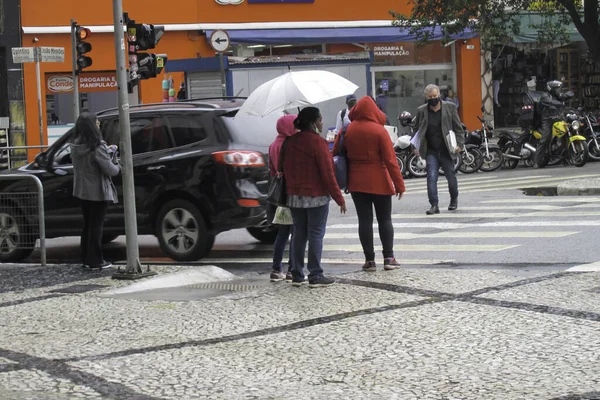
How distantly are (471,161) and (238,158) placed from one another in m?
11.8

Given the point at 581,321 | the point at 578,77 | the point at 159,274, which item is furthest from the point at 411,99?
the point at 581,321

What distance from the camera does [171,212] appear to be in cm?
1182

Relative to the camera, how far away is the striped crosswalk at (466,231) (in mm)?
11734

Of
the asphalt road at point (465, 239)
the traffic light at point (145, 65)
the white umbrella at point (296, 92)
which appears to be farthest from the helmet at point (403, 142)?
the white umbrella at point (296, 92)

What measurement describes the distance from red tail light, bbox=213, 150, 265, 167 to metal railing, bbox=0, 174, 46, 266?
2.11m

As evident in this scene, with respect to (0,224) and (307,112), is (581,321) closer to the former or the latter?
(307,112)

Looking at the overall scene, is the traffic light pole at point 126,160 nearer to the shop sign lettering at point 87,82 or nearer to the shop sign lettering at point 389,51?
the shop sign lettering at point 87,82

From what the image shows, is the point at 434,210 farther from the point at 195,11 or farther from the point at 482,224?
the point at 195,11

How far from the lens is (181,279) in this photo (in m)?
10.3

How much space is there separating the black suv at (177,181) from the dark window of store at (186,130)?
1cm

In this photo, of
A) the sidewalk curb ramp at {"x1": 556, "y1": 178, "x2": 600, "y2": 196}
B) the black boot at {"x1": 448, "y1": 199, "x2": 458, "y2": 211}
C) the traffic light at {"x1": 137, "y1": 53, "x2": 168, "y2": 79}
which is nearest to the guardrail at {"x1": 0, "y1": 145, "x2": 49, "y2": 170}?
the traffic light at {"x1": 137, "y1": 53, "x2": 168, "y2": 79}

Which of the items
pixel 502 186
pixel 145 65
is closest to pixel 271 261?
pixel 145 65

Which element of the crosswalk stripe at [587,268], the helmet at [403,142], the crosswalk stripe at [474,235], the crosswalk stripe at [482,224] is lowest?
the crosswalk stripe at [587,268]

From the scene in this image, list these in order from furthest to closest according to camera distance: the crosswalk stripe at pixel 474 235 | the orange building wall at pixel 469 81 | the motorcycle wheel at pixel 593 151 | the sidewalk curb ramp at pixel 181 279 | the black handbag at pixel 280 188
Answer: the orange building wall at pixel 469 81, the motorcycle wheel at pixel 593 151, the crosswalk stripe at pixel 474 235, the sidewalk curb ramp at pixel 181 279, the black handbag at pixel 280 188
